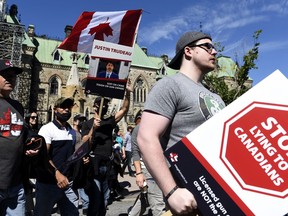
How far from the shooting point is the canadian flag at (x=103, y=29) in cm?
591

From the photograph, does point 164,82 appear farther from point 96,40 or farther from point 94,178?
point 96,40

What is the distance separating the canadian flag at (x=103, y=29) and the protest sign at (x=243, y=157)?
4.51 m

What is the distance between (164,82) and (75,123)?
533 centimetres

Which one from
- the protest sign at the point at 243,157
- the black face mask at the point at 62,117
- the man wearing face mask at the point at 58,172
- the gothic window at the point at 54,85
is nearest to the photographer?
the protest sign at the point at 243,157

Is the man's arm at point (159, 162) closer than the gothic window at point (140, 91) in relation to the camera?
Yes

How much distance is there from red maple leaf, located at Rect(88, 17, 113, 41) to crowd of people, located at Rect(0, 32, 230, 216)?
1493 mm

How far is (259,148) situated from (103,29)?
5.06 m

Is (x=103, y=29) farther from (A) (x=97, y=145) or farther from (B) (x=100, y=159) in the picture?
(B) (x=100, y=159)

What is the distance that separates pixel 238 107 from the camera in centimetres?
157

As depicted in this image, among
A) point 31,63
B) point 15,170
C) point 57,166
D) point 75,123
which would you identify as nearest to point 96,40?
point 75,123

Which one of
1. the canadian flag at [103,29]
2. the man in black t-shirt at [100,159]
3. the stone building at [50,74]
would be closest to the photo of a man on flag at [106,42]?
the canadian flag at [103,29]

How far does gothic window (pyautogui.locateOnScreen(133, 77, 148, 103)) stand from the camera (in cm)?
4762

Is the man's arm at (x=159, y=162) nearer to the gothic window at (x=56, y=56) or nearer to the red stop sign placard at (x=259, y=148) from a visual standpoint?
the red stop sign placard at (x=259, y=148)

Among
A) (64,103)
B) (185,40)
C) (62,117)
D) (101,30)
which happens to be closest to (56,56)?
(101,30)
